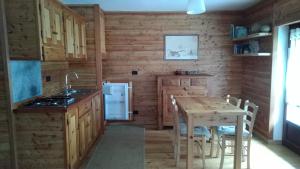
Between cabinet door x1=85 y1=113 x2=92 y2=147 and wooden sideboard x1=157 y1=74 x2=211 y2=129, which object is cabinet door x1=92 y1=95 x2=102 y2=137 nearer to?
cabinet door x1=85 y1=113 x2=92 y2=147

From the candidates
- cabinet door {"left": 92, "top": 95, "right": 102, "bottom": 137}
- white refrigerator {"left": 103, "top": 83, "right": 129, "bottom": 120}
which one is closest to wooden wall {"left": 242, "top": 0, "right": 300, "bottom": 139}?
white refrigerator {"left": 103, "top": 83, "right": 129, "bottom": 120}

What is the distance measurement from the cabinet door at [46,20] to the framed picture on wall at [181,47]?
8.81 feet

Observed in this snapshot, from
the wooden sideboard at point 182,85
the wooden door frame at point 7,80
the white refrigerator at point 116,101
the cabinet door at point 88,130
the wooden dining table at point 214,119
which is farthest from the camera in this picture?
the white refrigerator at point 116,101

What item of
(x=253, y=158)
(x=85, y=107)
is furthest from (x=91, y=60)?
(x=253, y=158)

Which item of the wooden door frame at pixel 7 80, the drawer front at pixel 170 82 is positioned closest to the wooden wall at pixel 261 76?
the drawer front at pixel 170 82

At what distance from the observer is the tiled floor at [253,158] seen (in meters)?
3.09

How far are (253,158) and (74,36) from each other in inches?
129

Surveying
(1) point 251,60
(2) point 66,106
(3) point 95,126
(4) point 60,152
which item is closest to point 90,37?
(3) point 95,126

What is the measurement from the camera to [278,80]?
378cm

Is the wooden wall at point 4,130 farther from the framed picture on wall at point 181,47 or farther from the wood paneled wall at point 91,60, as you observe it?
the framed picture on wall at point 181,47

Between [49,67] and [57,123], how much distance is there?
1399 mm

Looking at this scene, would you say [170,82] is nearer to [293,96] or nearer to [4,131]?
[293,96]

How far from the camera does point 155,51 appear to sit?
493cm

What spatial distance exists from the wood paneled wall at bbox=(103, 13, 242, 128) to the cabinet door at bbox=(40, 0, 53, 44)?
86.8 inches
